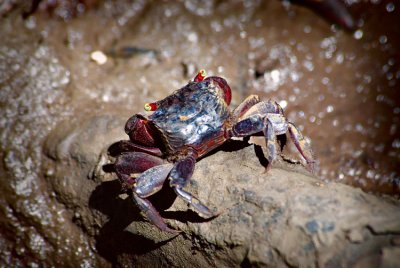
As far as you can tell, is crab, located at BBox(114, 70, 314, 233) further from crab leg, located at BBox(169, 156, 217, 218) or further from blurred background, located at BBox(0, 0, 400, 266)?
blurred background, located at BBox(0, 0, 400, 266)

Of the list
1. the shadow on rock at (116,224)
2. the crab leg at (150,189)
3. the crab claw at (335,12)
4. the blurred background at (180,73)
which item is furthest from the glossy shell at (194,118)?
the crab claw at (335,12)

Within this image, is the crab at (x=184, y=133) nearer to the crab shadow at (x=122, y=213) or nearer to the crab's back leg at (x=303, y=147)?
the crab's back leg at (x=303, y=147)

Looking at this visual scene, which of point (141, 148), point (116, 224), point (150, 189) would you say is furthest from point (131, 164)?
point (116, 224)

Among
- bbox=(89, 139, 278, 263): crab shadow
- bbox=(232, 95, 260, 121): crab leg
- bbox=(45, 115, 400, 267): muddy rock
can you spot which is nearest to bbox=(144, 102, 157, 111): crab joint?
bbox=(89, 139, 278, 263): crab shadow

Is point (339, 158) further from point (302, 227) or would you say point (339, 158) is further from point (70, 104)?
point (70, 104)

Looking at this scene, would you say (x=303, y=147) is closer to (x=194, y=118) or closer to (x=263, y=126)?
(x=263, y=126)

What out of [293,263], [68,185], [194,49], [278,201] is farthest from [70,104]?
[293,263]
